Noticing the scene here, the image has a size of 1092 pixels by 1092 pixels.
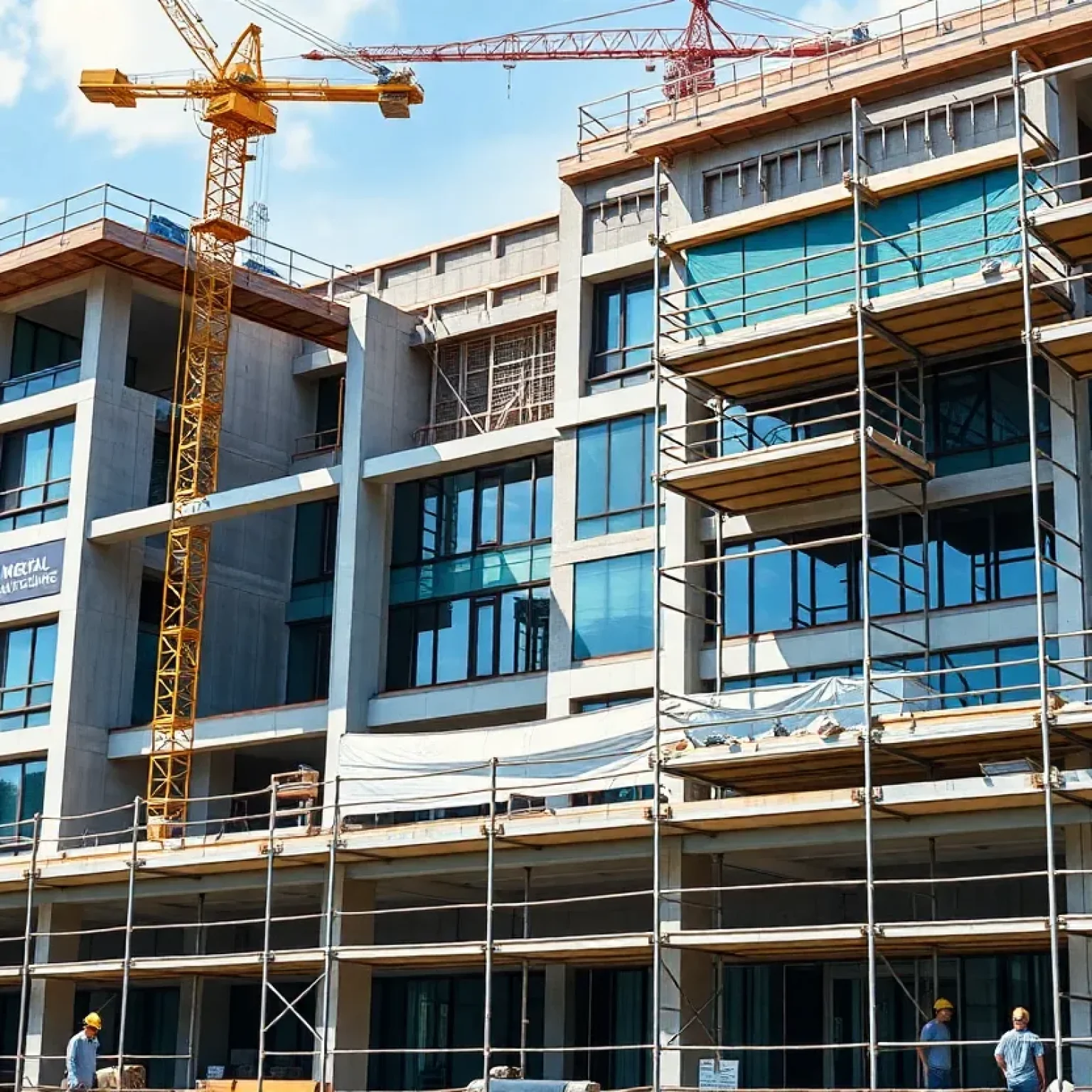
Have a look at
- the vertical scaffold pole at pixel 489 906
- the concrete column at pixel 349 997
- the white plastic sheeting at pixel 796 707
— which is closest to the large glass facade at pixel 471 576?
the concrete column at pixel 349 997

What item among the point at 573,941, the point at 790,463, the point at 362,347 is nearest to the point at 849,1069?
the point at 573,941

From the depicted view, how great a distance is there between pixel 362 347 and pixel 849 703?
61.0ft

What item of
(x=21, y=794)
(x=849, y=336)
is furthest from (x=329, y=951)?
(x=849, y=336)

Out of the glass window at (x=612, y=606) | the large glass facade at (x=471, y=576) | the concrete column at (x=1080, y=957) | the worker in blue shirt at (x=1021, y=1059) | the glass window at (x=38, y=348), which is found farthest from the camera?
the glass window at (x=38, y=348)

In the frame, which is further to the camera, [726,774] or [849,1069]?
[849,1069]

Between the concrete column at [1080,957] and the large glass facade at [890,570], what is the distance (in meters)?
5.04

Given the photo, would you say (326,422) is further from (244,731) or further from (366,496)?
(244,731)

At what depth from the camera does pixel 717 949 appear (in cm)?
3127

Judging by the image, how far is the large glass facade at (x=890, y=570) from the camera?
32.8 m

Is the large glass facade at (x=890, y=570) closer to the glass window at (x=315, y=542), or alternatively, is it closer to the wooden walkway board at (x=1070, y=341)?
the wooden walkway board at (x=1070, y=341)

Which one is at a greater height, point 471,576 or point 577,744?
point 471,576

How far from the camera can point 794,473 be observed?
33094 mm

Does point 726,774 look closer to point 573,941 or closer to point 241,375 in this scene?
point 573,941

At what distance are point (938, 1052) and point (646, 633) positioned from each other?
1159cm
